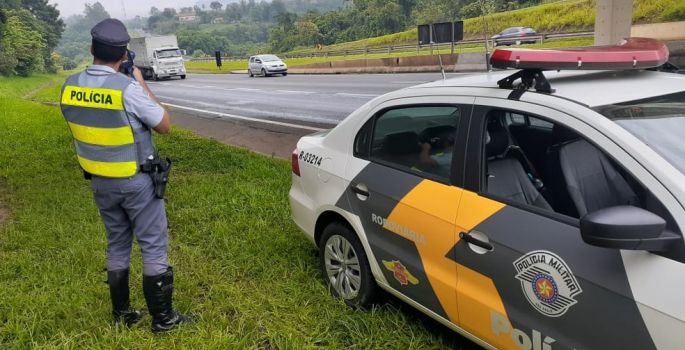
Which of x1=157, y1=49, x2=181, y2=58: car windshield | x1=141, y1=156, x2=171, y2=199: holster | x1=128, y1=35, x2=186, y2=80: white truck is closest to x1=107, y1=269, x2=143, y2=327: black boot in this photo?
x1=141, y1=156, x2=171, y2=199: holster

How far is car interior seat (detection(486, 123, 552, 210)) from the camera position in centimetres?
239

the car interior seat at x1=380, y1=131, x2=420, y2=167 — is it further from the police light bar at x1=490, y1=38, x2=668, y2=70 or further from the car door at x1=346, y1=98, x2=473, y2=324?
the police light bar at x1=490, y1=38, x2=668, y2=70

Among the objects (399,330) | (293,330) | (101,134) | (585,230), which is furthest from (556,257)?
(101,134)

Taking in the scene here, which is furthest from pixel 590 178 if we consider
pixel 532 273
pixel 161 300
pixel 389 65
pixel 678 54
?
pixel 389 65

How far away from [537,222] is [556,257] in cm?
19

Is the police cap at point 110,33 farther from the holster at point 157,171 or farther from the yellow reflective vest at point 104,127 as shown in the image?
the holster at point 157,171

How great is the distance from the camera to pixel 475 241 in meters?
2.41

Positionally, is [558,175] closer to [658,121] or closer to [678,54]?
[658,121]

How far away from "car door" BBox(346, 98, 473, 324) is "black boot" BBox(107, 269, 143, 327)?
144 centimetres

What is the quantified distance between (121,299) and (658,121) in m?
3.00

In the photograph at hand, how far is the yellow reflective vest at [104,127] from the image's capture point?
8.99ft

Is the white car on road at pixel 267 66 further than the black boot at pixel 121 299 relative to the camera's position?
Yes

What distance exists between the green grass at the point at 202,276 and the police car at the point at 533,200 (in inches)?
14.6

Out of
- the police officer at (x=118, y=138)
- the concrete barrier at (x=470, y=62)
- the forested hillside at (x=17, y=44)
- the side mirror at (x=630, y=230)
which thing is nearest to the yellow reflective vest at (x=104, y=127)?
the police officer at (x=118, y=138)
